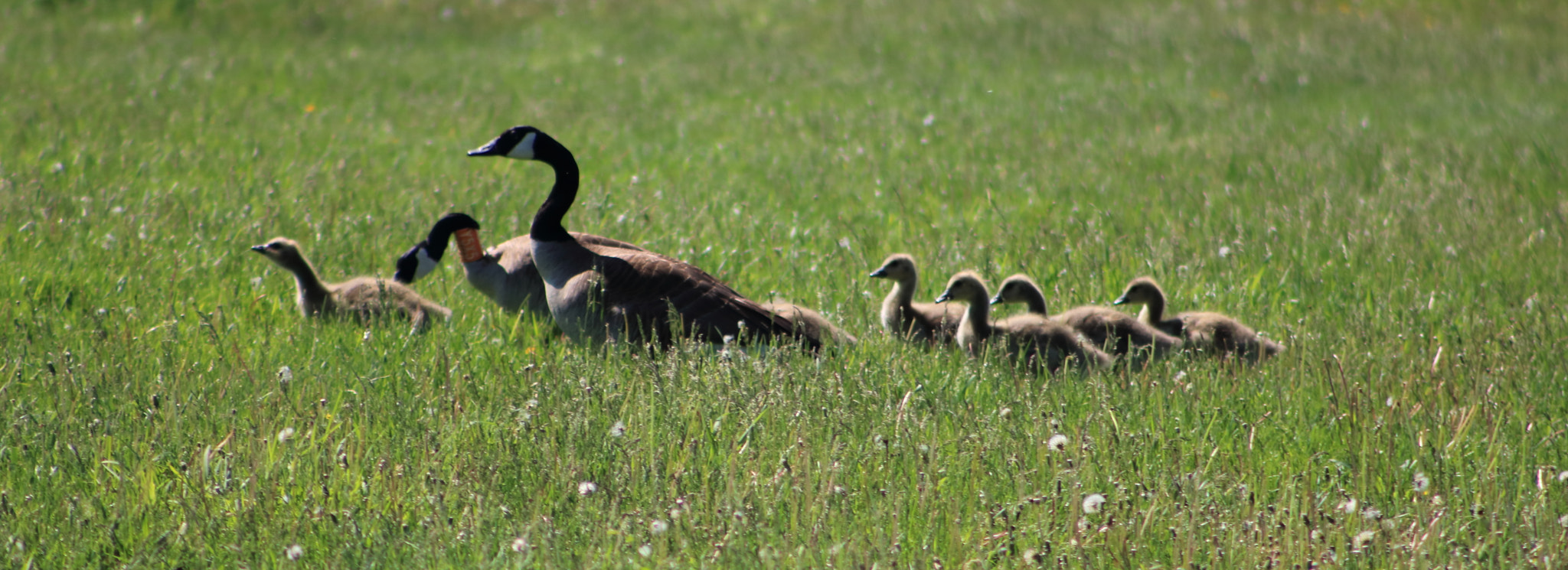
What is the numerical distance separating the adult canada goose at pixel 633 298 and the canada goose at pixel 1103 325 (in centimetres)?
128

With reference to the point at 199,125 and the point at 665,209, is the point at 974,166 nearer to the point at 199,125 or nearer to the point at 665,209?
the point at 665,209

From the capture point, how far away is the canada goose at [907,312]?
682cm

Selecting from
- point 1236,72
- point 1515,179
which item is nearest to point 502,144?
point 1515,179

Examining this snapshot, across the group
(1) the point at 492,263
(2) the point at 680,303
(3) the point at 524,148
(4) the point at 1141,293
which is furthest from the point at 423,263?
(4) the point at 1141,293

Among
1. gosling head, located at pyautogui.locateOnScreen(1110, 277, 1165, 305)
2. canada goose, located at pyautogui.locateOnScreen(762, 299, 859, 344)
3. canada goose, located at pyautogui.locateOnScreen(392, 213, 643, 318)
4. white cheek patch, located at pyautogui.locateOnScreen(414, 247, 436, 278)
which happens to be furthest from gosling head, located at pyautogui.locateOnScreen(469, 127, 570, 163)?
gosling head, located at pyautogui.locateOnScreen(1110, 277, 1165, 305)

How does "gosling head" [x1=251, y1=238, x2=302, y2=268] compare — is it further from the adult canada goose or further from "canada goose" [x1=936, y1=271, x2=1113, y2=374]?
"canada goose" [x1=936, y1=271, x2=1113, y2=374]

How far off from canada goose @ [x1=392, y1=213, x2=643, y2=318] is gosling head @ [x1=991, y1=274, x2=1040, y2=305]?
6.97ft

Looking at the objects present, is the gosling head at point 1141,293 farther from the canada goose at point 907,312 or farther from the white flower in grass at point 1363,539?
the white flower in grass at point 1363,539

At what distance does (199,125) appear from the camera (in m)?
12.9

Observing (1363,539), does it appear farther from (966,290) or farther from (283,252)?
(283,252)

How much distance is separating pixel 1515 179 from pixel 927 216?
639 centimetres

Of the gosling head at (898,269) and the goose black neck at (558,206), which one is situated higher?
the goose black neck at (558,206)

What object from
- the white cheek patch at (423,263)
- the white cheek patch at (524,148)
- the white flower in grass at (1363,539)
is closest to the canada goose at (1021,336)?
the white flower in grass at (1363,539)

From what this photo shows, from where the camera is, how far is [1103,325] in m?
6.58
